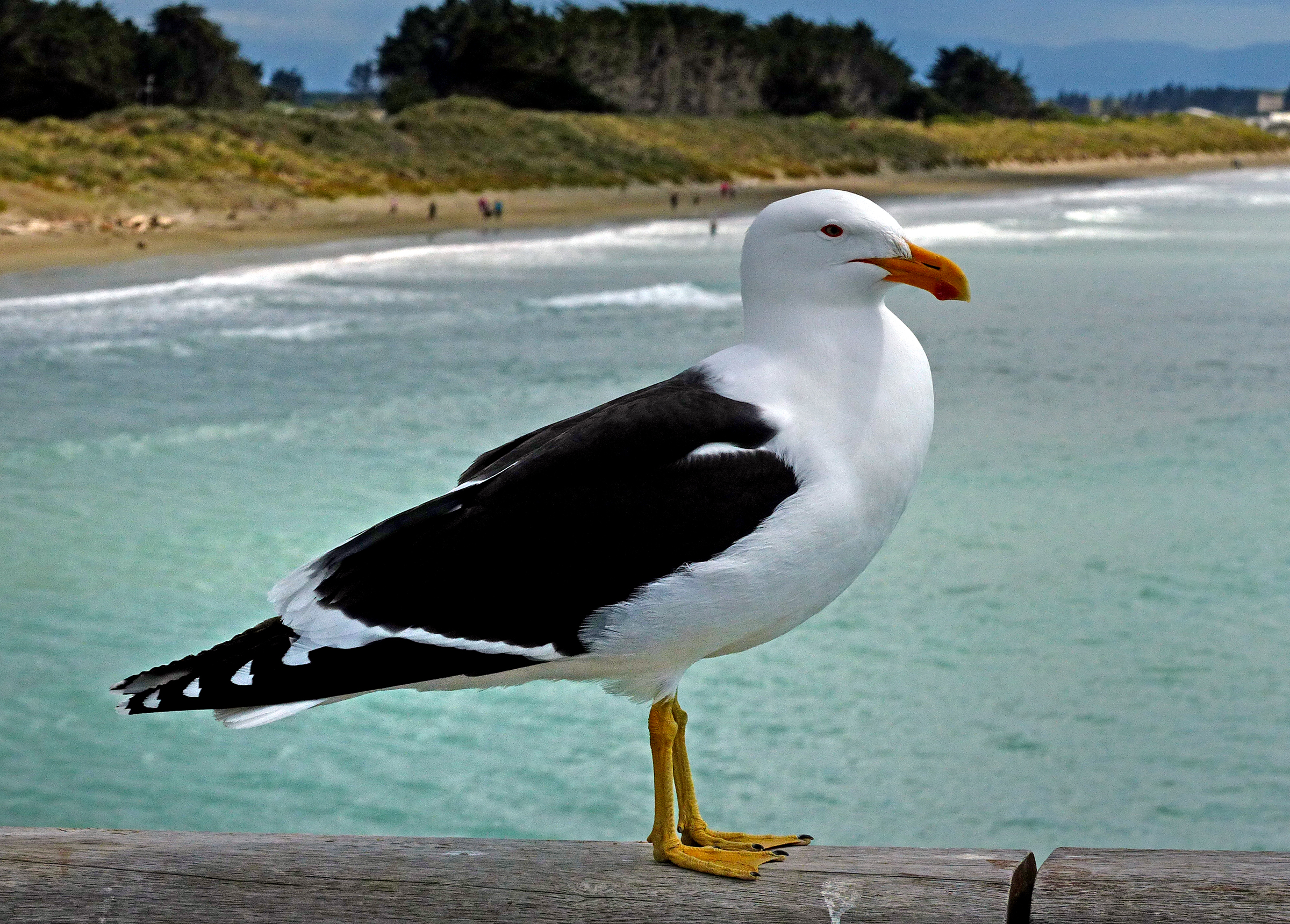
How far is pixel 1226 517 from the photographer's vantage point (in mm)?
12617

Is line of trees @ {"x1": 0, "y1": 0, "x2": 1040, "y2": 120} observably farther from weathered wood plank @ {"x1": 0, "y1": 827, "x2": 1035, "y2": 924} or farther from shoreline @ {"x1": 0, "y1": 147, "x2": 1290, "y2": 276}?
weathered wood plank @ {"x1": 0, "y1": 827, "x2": 1035, "y2": 924}

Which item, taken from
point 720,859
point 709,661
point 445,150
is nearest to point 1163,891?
point 720,859

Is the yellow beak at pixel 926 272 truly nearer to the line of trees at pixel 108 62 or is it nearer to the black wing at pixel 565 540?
the black wing at pixel 565 540

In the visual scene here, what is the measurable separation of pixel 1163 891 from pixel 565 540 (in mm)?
1090

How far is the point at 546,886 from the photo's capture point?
2.33 metres

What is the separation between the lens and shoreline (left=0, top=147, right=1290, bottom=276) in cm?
3291

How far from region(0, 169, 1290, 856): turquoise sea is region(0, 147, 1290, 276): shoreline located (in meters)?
10.0

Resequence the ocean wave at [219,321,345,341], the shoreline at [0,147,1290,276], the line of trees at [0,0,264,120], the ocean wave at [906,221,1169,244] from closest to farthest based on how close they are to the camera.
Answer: the ocean wave at [219,321,345,341] → the shoreline at [0,147,1290,276] → the ocean wave at [906,221,1169,244] → the line of trees at [0,0,264,120]

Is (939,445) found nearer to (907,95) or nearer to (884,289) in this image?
(884,289)

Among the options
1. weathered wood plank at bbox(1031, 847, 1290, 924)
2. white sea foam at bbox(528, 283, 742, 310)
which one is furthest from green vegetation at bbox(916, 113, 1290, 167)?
weathered wood plank at bbox(1031, 847, 1290, 924)

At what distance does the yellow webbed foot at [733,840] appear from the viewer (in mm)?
2650

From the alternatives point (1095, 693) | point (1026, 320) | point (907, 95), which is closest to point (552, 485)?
point (1095, 693)

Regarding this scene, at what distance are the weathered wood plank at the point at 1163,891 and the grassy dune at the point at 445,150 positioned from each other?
38.9 metres

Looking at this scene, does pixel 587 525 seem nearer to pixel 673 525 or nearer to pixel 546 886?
pixel 673 525
